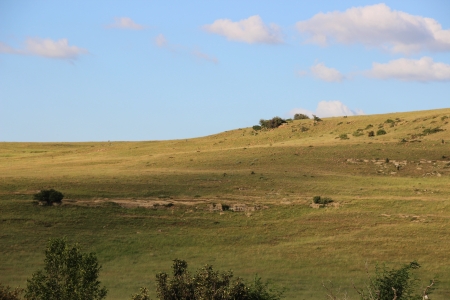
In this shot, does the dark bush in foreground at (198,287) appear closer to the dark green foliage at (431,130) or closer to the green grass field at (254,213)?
the green grass field at (254,213)

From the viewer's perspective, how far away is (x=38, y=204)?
4462 centimetres

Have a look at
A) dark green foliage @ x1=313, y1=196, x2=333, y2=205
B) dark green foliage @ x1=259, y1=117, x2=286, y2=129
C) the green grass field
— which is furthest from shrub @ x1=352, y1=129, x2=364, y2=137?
dark green foliage @ x1=313, y1=196, x2=333, y2=205

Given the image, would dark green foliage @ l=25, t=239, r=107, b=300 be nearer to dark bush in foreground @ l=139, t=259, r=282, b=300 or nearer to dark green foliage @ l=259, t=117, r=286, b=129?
dark bush in foreground @ l=139, t=259, r=282, b=300

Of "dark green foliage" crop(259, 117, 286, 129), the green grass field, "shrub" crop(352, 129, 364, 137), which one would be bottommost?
the green grass field

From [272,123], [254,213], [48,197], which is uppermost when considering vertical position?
[272,123]

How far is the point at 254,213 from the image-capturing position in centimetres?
4597

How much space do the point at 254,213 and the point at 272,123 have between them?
43.4m

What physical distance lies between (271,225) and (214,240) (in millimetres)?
4628

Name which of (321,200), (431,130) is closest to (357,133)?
(431,130)

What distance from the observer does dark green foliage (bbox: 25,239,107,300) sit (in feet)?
73.0

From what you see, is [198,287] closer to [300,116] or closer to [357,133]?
[357,133]

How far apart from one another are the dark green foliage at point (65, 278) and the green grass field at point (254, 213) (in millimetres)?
7879

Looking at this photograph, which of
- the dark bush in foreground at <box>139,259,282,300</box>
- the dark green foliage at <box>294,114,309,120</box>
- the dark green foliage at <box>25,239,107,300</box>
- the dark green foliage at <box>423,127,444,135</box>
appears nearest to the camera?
the dark bush in foreground at <box>139,259,282,300</box>

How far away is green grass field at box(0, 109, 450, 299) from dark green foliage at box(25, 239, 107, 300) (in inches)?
310
